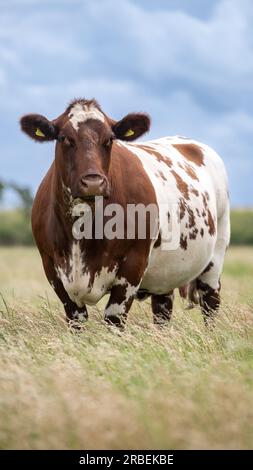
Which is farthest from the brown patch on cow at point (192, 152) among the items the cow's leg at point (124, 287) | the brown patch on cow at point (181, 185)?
the cow's leg at point (124, 287)

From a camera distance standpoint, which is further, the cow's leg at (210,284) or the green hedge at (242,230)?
the green hedge at (242,230)

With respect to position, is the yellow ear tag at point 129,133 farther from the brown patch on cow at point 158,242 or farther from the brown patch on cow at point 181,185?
the brown patch on cow at point 181,185

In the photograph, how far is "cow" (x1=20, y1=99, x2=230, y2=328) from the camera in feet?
24.6

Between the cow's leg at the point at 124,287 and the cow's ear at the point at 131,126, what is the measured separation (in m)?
1.13

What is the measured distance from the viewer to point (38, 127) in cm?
788

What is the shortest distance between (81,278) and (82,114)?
1.55 metres

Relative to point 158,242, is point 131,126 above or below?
above

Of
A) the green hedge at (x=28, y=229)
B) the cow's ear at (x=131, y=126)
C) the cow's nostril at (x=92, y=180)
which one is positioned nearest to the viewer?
the cow's nostril at (x=92, y=180)

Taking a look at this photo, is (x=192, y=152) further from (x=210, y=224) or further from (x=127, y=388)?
(x=127, y=388)

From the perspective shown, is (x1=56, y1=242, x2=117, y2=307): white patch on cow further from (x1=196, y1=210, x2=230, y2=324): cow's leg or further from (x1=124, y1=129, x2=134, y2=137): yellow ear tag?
(x1=196, y1=210, x2=230, y2=324): cow's leg

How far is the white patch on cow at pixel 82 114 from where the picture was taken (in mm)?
7559

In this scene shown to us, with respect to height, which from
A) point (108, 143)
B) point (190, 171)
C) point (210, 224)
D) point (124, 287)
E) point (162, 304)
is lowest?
point (162, 304)

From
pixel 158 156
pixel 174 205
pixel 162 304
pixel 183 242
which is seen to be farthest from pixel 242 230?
pixel 174 205
